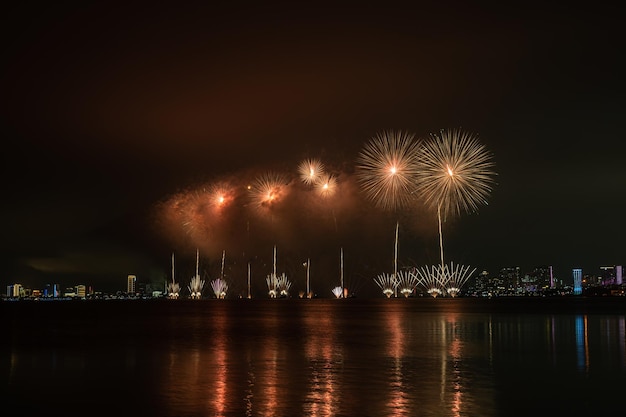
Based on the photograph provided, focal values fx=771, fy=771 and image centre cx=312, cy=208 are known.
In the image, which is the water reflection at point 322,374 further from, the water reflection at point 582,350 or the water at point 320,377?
the water reflection at point 582,350

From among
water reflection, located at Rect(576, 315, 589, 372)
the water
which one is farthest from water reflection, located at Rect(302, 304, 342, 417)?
water reflection, located at Rect(576, 315, 589, 372)

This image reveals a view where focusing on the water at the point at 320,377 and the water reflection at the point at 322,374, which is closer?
the water reflection at the point at 322,374

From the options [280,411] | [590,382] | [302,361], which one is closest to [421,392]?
[280,411]

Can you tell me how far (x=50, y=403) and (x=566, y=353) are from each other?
24067 millimetres

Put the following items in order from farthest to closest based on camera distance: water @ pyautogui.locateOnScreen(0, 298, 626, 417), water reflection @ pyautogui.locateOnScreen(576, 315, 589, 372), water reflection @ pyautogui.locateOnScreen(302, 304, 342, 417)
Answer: water reflection @ pyautogui.locateOnScreen(576, 315, 589, 372)
water @ pyautogui.locateOnScreen(0, 298, 626, 417)
water reflection @ pyautogui.locateOnScreen(302, 304, 342, 417)

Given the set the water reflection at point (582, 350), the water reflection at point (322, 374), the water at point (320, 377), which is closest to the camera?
the water reflection at point (322, 374)

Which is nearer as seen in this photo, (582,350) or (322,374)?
(322,374)

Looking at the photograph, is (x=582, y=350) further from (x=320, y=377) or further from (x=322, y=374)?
(x=320, y=377)

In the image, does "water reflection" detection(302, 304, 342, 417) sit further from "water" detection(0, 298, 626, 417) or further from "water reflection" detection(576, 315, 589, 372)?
"water reflection" detection(576, 315, 589, 372)

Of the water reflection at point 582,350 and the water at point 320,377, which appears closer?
the water at point 320,377

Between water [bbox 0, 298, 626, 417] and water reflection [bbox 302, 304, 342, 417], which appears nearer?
water reflection [bbox 302, 304, 342, 417]

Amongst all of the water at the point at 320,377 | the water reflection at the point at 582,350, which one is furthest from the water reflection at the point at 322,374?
the water reflection at the point at 582,350

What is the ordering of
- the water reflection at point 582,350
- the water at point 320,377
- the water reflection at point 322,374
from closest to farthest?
1. the water reflection at point 322,374
2. the water at point 320,377
3. the water reflection at point 582,350

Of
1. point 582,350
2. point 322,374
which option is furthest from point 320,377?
point 582,350
